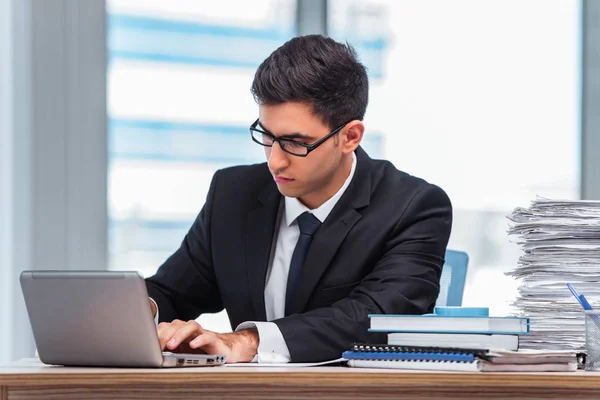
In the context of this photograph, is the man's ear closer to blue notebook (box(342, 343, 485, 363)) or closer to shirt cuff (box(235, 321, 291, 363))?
shirt cuff (box(235, 321, 291, 363))

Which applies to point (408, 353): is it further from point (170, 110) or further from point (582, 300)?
point (170, 110)

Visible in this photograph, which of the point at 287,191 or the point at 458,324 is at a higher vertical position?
the point at 287,191

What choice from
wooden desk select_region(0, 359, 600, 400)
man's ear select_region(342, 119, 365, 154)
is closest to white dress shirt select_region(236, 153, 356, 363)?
man's ear select_region(342, 119, 365, 154)

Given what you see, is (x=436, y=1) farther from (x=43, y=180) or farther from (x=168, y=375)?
(x=168, y=375)

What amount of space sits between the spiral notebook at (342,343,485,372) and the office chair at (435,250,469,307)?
902 millimetres

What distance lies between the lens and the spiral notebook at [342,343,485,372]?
131 cm

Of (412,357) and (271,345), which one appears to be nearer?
(412,357)

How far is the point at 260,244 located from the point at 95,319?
77 cm

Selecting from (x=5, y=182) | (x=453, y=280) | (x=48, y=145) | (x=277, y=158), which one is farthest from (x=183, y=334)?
(x=48, y=145)

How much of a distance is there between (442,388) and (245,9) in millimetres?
2567

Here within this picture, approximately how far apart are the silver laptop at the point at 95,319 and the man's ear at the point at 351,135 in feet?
2.60

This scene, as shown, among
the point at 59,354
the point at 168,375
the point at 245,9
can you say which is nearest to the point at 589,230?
the point at 168,375

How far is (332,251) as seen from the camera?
200 cm

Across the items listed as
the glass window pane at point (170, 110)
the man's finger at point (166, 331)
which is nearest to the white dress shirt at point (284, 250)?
the man's finger at point (166, 331)
